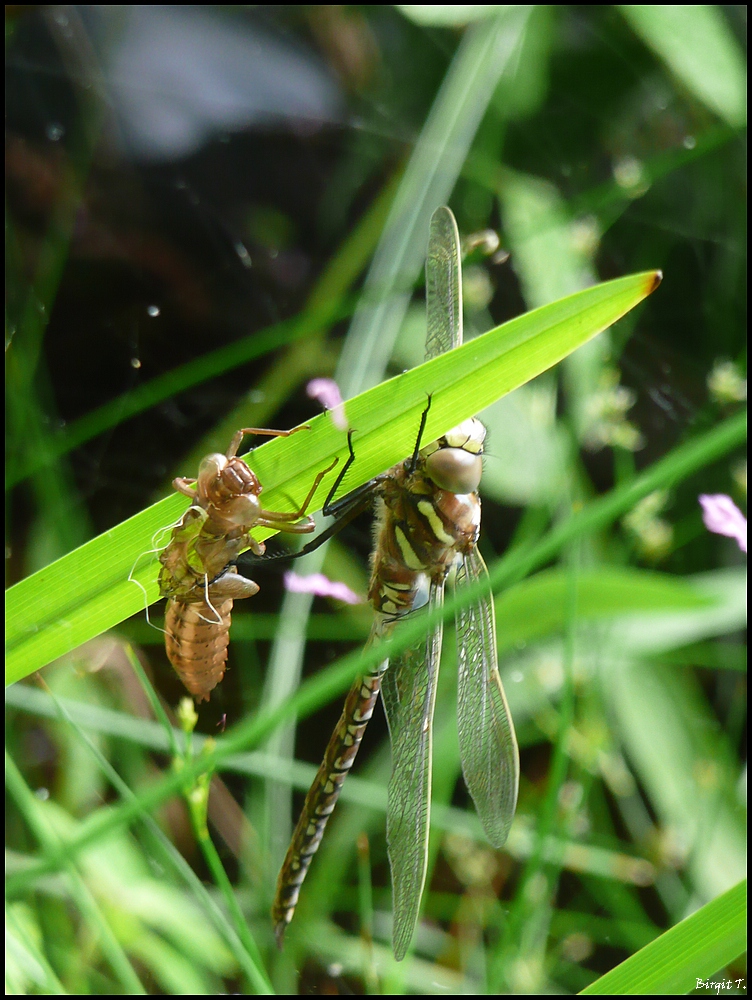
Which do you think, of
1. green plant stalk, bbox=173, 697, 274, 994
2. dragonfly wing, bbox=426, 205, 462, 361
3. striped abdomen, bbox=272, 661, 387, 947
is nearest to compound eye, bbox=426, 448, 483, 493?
dragonfly wing, bbox=426, 205, 462, 361

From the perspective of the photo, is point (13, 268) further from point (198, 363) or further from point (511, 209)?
point (511, 209)

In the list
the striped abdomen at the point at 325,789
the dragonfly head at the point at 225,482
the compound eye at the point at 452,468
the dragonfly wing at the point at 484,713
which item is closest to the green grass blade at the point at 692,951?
the dragonfly wing at the point at 484,713

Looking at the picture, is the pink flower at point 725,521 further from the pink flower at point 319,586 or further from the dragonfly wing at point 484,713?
the pink flower at point 319,586

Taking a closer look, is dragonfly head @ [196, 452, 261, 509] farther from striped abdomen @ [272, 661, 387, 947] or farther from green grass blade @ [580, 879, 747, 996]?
green grass blade @ [580, 879, 747, 996]

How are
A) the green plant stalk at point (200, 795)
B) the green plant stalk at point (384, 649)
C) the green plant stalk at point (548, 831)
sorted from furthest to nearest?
the green plant stalk at point (548, 831) → the green plant stalk at point (200, 795) → the green plant stalk at point (384, 649)

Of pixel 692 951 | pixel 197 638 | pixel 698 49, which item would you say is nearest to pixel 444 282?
pixel 197 638

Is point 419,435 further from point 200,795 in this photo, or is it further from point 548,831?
point 548,831
